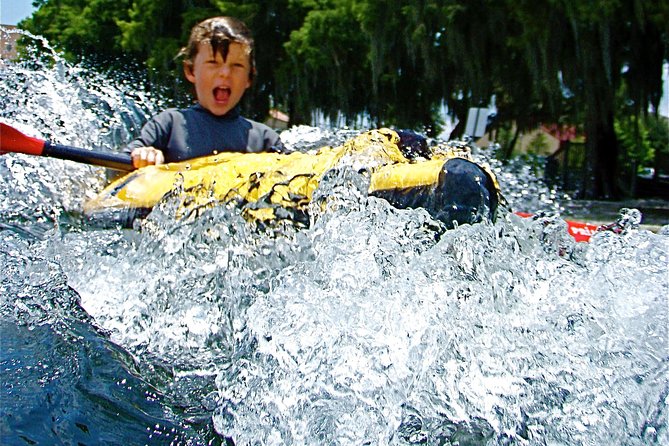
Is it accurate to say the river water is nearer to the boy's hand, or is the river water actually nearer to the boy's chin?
the boy's hand

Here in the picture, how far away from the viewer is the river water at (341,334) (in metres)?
1.44

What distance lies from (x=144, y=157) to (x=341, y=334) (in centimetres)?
168

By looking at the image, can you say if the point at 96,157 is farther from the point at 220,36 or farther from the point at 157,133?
the point at 220,36

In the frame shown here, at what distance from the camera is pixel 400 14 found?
11.9m

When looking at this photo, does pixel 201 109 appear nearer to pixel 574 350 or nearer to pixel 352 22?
pixel 574 350

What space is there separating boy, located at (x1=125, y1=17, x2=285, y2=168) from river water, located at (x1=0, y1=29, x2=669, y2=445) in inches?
33.1

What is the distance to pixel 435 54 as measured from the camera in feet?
39.9

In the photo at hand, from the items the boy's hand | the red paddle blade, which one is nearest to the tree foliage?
the boy's hand

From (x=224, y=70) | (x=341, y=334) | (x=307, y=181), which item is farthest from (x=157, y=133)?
(x=341, y=334)

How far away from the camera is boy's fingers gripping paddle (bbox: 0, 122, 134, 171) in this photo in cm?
304

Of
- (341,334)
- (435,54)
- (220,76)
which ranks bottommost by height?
(341,334)

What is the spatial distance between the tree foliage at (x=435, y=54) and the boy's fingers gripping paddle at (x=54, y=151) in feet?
25.5

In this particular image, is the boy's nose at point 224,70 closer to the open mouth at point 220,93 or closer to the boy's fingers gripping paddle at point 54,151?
the open mouth at point 220,93

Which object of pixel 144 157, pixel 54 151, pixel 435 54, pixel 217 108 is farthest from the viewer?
pixel 435 54
